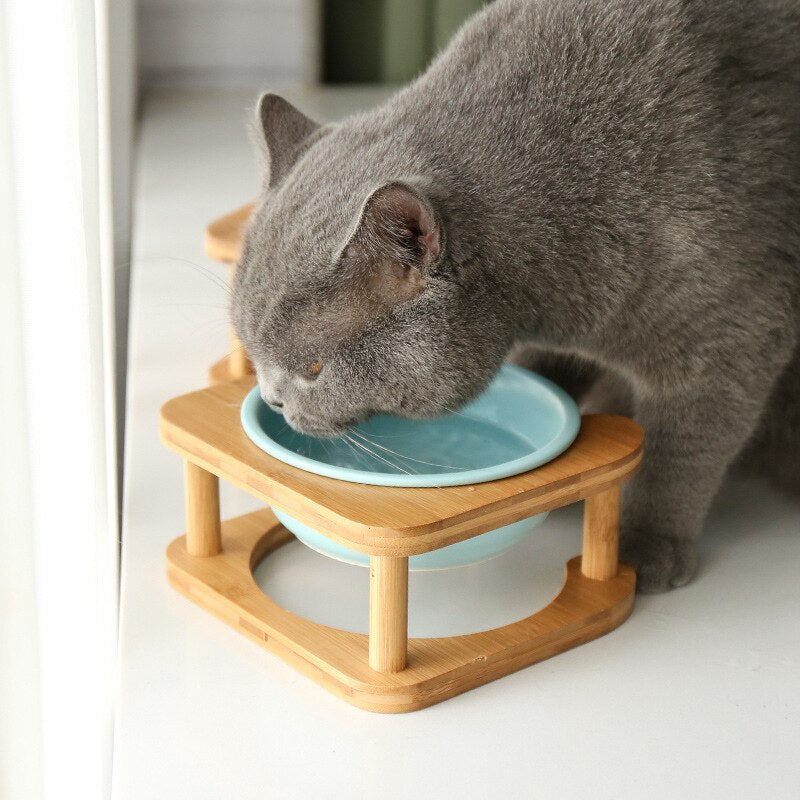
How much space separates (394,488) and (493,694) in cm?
18

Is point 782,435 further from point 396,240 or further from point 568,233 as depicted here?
point 396,240

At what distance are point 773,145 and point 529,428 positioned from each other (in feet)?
1.09

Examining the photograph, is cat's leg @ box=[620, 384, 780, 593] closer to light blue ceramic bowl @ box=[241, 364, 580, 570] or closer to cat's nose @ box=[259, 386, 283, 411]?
light blue ceramic bowl @ box=[241, 364, 580, 570]

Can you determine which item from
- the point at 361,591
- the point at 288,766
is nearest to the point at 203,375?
the point at 361,591

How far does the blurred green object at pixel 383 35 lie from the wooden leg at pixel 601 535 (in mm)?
2088

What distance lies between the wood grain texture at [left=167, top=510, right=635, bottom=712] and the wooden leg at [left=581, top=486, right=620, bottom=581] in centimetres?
1

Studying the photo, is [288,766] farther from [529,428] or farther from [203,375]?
[203,375]

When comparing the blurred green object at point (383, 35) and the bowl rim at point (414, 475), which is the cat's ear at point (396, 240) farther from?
the blurred green object at point (383, 35)

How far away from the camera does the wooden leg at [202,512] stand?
3.23 feet

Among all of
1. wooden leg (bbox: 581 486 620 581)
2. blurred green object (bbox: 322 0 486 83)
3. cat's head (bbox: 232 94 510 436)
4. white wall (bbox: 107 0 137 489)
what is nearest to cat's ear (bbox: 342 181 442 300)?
cat's head (bbox: 232 94 510 436)

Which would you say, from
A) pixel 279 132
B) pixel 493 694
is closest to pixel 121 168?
pixel 279 132

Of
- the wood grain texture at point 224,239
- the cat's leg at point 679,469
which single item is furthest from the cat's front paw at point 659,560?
the wood grain texture at point 224,239

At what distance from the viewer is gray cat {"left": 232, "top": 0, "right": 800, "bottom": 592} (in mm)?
905

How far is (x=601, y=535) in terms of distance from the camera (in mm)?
1000
